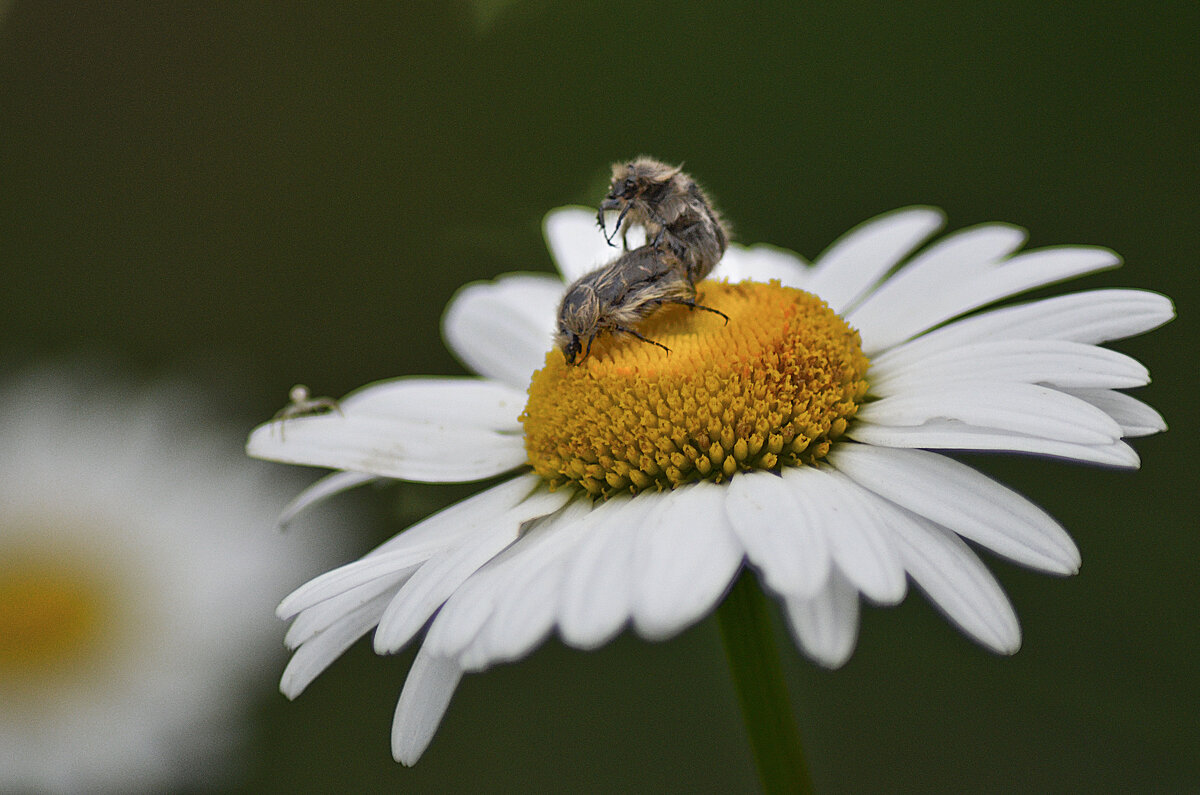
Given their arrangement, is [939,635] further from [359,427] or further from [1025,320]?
[359,427]

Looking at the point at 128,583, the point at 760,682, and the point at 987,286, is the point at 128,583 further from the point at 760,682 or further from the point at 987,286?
the point at 987,286

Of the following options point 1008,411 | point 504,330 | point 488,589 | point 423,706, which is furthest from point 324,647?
point 1008,411

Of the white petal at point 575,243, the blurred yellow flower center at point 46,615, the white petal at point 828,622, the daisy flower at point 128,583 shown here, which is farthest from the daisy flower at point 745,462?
the blurred yellow flower center at point 46,615

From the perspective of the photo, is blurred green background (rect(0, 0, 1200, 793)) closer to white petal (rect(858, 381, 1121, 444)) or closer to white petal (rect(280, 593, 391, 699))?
white petal (rect(280, 593, 391, 699))

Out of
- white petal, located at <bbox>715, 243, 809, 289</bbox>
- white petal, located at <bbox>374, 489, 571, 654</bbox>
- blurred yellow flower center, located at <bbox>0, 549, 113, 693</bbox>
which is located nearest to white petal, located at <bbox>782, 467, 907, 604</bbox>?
white petal, located at <bbox>374, 489, 571, 654</bbox>

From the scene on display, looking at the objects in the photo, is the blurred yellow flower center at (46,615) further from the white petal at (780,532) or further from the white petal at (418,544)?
the white petal at (780,532)

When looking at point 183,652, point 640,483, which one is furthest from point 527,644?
point 183,652
